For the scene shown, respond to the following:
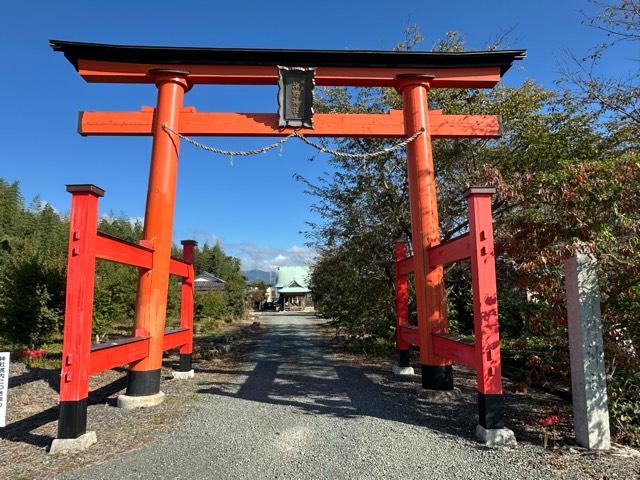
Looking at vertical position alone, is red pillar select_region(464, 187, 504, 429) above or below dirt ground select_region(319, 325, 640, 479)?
above

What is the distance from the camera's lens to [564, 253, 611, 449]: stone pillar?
3951 mm

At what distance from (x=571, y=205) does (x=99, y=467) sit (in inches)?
210

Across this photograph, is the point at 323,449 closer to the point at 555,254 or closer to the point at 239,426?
the point at 239,426

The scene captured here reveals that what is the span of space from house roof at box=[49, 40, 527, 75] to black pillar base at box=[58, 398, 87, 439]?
5.15 metres

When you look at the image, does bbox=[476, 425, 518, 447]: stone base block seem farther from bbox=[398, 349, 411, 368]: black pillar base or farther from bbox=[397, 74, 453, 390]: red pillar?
bbox=[398, 349, 411, 368]: black pillar base

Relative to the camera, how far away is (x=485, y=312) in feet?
14.6

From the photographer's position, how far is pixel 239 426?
4855 mm

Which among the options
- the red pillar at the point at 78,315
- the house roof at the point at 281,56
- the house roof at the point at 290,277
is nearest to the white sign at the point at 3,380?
the red pillar at the point at 78,315

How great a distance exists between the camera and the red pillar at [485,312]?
171 inches

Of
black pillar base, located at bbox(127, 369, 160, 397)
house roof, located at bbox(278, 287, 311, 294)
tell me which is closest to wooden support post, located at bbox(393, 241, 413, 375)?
black pillar base, located at bbox(127, 369, 160, 397)

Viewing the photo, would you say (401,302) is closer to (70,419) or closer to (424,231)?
(424,231)

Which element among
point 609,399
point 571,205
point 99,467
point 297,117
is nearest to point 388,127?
point 297,117

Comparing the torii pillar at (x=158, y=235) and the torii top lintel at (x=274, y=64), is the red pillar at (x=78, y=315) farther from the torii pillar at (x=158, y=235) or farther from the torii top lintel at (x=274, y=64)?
the torii top lintel at (x=274, y=64)

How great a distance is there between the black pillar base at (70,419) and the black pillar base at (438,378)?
4376 mm
